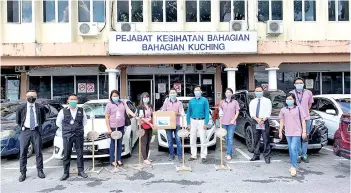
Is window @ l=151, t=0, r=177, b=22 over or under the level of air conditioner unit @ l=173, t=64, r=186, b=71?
over

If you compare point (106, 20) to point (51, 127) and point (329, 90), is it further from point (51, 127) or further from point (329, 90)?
point (329, 90)

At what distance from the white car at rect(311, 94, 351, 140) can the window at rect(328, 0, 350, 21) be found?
22.1 feet

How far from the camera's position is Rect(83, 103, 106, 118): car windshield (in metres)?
8.25

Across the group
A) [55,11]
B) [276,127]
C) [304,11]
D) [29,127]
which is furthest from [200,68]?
[29,127]

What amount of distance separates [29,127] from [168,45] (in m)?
7.51

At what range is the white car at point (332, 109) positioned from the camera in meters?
8.80

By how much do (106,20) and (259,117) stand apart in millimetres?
9578

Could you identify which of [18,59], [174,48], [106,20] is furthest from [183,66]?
[18,59]

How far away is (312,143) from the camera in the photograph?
7531 millimetres

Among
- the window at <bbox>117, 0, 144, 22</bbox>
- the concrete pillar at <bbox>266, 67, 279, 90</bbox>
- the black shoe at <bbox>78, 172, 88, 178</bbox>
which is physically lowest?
the black shoe at <bbox>78, 172, 88, 178</bbox>

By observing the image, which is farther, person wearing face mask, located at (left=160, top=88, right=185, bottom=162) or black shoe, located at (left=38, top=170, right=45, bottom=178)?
person wearing face mask, located at (left=160, top=88, right=185, bottom=162)

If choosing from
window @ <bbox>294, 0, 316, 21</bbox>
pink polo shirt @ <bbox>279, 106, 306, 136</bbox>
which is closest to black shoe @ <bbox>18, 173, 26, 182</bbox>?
pink polo shirt @ <bbox>279, 106, 306, 136</bbox>

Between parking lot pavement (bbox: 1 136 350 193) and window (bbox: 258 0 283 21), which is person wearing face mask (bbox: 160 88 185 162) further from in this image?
window (bbox: 258 0 283 21)

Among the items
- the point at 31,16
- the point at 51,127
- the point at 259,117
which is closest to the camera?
the point at 259,117
